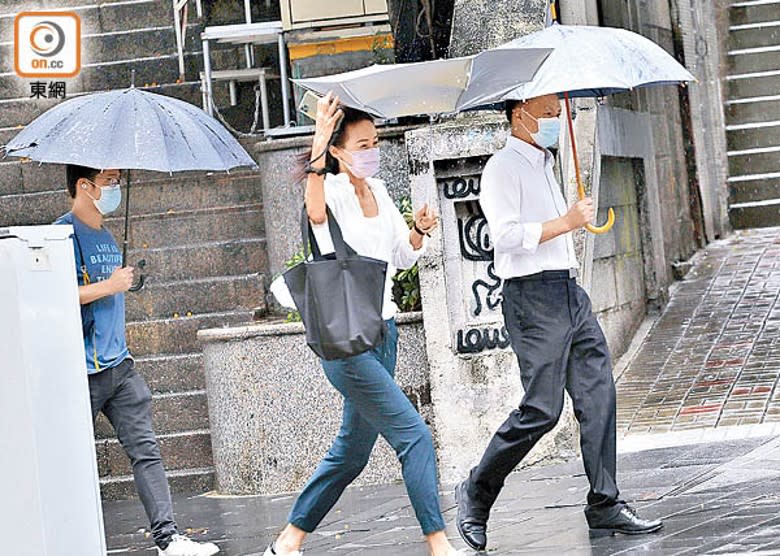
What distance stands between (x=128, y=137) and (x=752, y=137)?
1132cm

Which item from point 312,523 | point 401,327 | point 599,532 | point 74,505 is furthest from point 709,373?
point 74,505

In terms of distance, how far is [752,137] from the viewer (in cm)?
1767

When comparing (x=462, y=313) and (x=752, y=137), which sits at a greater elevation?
(x=752, y=137)

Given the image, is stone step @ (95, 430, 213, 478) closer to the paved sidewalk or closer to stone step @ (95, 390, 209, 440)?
stone step @ (95, 390, 209, 440)

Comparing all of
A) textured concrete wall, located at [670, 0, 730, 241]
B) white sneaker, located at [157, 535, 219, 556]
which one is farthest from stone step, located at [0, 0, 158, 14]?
white sneaker, located at [157, 535, 219, 556]

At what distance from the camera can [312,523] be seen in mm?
7016

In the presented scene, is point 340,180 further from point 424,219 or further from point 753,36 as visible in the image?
point 753,36

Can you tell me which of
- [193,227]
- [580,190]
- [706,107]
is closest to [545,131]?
[580,190]

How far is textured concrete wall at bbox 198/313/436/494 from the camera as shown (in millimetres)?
9562

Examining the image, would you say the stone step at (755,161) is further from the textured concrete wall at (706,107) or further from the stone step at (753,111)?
the stone step at (753,111)

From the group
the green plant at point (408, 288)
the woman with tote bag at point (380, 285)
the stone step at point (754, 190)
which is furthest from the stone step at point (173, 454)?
the stone step at point (754, 190)
